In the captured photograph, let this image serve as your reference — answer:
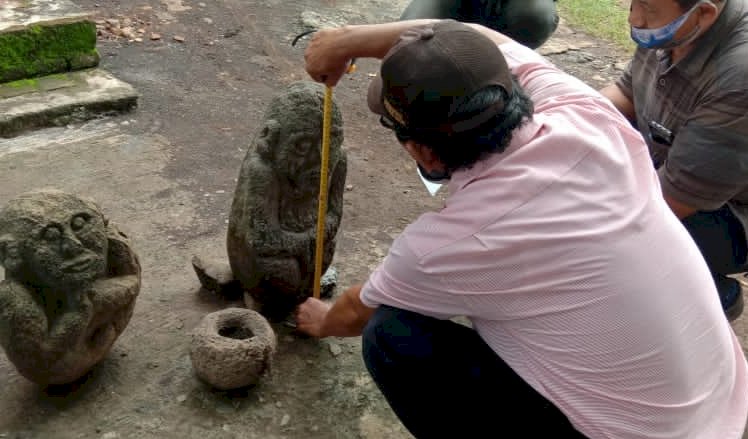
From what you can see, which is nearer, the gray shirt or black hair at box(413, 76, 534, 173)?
black hair at box(413, 76, 534, 173)

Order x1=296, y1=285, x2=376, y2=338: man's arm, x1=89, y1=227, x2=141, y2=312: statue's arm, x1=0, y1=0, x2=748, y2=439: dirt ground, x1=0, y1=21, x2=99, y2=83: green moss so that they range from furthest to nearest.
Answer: x1=0, y1=21, x2=99, y2=83: green moss → x1=0, y1=0, x2=748, y2=439: dirt ground → x1=89, y1=227, x2=141, y2=312: statue's arm → x1=296, y1=285, x2=376, y2=338: man's arm

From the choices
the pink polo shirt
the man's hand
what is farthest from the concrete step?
the pink polo shirt

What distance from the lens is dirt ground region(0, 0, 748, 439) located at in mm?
2994

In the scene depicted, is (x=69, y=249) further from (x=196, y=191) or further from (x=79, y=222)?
(x=196, y=191)

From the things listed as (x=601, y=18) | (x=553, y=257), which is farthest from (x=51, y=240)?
(x=601, y=18)

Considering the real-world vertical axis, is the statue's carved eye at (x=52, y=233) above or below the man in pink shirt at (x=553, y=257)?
below

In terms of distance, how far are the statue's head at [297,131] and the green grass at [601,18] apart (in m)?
5.17

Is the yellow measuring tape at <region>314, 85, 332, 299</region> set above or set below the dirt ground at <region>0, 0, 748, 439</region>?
above

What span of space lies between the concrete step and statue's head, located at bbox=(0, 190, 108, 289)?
296 centimetres

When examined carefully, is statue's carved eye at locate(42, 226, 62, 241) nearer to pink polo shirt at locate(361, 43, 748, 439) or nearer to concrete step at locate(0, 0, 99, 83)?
pink polo shirt at locate(361, 43, 748, 439)

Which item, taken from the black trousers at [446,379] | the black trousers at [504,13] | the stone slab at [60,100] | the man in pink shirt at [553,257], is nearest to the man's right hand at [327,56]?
the man in pink shirt at [553,257]

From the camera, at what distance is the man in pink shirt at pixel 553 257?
204 centimetres

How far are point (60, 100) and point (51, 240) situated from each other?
2.73 meters

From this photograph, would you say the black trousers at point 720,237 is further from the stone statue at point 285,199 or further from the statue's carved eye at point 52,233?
the statue's carved eye at point 52,233
